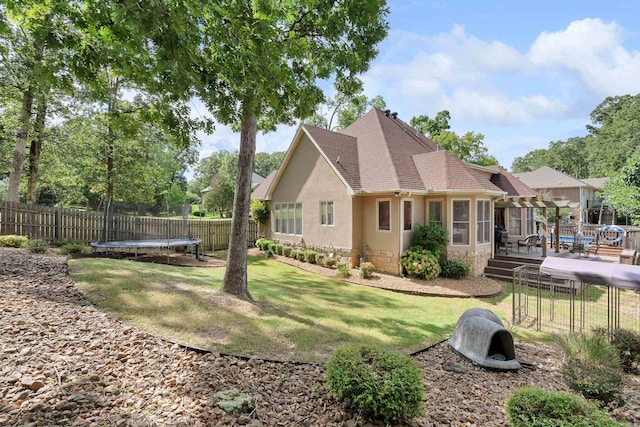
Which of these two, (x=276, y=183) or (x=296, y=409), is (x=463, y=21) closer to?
(x=296, y=409)

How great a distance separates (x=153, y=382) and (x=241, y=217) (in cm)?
448

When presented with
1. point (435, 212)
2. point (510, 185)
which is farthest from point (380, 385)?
point (510, 185)

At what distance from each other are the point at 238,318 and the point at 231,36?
16.7ft

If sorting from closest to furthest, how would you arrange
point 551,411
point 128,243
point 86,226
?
point 551,411 < point 128,243 < point 86,226

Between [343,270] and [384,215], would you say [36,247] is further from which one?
[384,215]

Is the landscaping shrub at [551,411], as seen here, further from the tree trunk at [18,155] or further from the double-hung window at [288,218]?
the tree trunk at [18,155]

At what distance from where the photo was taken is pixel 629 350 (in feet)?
19.0

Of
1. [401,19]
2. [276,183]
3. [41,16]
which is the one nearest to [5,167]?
[276,183]

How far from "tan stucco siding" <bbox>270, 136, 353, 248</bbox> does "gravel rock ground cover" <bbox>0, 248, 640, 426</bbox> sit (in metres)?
9.10

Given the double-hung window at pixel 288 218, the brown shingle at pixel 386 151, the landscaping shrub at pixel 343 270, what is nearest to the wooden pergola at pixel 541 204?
the brown shingle at pixel 386 151

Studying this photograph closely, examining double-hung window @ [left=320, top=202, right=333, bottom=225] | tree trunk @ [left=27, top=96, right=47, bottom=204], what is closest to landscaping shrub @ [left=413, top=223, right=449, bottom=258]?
double-hung window @ [left=320, top=202, right=333, bottom=225]

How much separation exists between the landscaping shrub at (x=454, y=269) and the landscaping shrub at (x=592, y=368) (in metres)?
6.81

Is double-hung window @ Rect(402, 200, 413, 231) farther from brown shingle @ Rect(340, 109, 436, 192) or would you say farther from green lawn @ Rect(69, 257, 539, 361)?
green lawn @ Rect(69, 257, 539, 361)

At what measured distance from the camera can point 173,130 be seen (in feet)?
19.9
